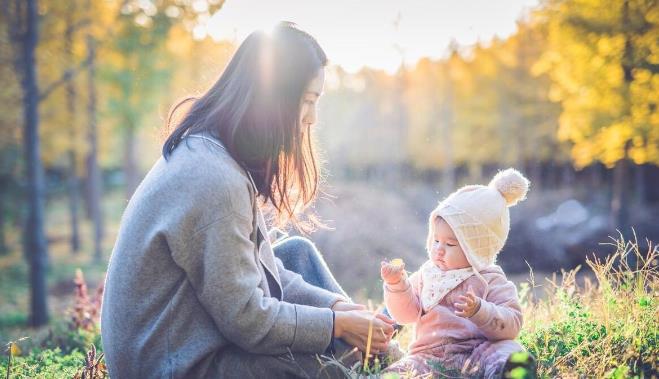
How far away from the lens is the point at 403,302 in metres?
2.81

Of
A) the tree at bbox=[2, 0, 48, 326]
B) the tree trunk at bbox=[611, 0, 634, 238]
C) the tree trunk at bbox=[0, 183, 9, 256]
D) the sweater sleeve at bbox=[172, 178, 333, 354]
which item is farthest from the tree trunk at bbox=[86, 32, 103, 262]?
the sweater sleeve at bbox=[172, 178, 333, 354]

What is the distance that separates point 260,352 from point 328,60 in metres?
1.27

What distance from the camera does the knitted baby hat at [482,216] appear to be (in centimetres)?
277

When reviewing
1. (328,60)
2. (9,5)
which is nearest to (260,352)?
(328,60)

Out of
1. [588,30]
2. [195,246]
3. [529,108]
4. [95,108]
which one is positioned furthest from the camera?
[529,108]

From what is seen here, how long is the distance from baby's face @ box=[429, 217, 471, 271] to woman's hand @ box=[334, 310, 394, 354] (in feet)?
1.85

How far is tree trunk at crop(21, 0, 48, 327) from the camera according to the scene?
8664 millimetres

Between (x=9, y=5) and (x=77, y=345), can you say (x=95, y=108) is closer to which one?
(x=9, y=5)

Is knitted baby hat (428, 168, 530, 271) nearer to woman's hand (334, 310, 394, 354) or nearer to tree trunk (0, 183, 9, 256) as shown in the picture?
woman's hand (334, 310, 394, 354)

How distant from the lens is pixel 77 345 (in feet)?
13.9

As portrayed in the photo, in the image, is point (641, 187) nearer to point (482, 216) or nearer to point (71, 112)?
point (71, 112)

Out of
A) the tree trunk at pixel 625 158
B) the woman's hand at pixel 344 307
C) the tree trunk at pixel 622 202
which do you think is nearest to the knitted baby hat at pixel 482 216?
the woman's hand at pixel 344 307

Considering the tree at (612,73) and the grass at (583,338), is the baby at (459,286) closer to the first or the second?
the grass at (583,338)

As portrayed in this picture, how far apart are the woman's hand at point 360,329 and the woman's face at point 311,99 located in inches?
32.7
